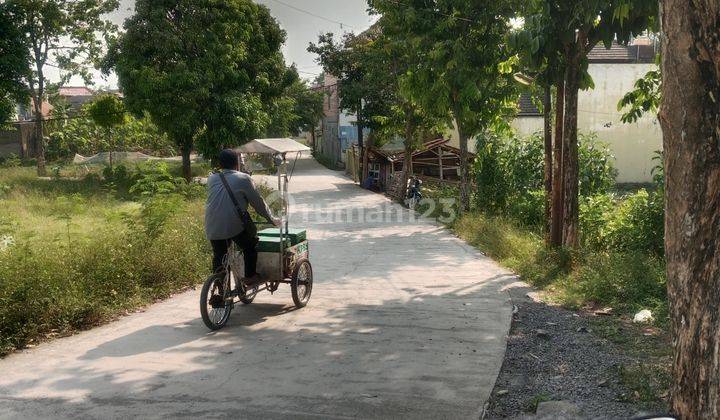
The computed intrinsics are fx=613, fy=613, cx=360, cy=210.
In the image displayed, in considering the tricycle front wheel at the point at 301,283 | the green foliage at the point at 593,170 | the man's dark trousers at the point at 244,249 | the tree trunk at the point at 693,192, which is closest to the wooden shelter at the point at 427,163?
the green foliage at the point at 593,170

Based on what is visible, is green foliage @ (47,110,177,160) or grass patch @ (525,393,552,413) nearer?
grass patch @ (525,393,552,413)

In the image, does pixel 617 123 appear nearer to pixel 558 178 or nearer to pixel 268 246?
pixel 558 178

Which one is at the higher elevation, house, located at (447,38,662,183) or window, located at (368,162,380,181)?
house, located at (447,38,662,183)

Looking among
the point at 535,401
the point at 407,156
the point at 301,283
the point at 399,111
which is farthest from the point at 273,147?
the point at 399,111

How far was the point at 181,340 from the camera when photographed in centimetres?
616

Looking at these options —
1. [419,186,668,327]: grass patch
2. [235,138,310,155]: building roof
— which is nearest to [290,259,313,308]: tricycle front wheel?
[235,138,310,155]: building roof

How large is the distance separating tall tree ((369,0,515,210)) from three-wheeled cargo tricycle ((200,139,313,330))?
614 cm

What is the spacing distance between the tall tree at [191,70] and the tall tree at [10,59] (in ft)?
13.4

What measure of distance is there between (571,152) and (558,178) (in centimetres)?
53

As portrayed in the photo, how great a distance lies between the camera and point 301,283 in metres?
7.60

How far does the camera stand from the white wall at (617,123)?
27375mm

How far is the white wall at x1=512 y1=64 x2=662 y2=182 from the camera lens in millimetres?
27375

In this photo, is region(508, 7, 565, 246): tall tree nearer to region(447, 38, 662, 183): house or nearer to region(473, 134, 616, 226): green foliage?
region(473, 134, 616, 226): green foliage

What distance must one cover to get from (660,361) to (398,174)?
63.2 feet
